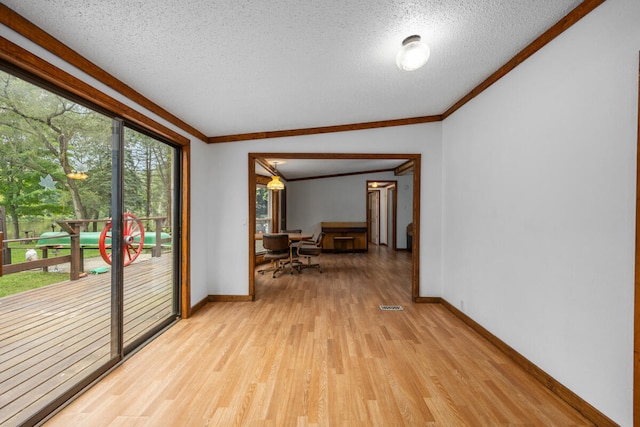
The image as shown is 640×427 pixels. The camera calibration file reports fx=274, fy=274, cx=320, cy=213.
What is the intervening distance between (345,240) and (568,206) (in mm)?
6421

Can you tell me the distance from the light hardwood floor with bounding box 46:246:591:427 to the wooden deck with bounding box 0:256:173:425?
0.29 metres

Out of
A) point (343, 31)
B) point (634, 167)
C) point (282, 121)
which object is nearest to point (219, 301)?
point (282, 121)

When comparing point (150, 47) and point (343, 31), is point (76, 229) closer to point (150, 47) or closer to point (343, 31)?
point (150, 47)

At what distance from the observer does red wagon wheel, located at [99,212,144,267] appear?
2363mm

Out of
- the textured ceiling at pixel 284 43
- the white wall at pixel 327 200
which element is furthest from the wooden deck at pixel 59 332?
the white wall at pixel 327 200

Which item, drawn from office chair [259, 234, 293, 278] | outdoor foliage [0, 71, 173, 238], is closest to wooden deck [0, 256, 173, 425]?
outdoor foliage [0, 71, 173, 238]

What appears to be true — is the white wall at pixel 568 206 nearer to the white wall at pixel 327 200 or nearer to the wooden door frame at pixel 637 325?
the wooden door frame at pixel 637 325

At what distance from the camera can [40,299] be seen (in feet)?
8.75

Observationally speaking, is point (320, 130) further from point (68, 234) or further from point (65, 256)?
point (65, 256)

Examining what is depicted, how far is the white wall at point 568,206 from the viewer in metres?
1.47

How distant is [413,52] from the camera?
1.88 meters

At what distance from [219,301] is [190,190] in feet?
5.23

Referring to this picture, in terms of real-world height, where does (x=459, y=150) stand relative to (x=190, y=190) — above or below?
above

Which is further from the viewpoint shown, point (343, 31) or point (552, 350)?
point (552, 350)
